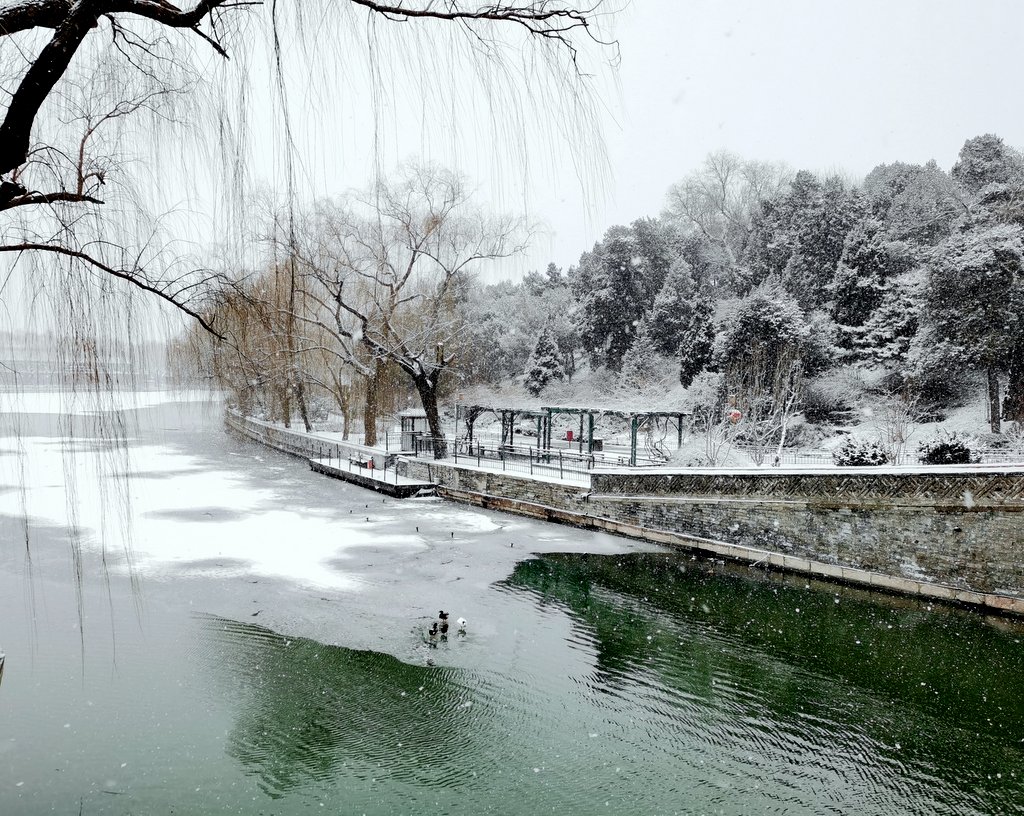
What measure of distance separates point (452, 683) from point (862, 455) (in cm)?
1327

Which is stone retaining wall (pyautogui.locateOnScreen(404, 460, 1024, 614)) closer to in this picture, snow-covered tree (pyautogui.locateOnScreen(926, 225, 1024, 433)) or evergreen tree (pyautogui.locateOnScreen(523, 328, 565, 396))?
snow-covered tree (pyautogui.locateOnScreen(926, 225, 1024, 433))

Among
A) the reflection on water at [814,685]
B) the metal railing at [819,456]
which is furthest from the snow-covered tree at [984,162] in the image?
the reflection on water at [814,685]

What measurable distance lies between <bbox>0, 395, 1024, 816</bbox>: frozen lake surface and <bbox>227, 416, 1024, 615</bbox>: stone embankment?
896mm

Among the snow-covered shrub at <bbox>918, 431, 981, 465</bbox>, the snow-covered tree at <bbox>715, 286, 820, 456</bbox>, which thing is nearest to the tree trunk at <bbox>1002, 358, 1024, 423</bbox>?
the snow-covered shrub at <bbox>918, 431, 981, 465</bbox>

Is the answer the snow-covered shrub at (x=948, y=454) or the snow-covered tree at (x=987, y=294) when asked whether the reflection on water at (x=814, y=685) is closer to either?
the snow-covered shrub at (x=948, y=454)

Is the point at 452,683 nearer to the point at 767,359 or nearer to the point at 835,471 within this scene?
the point at 835,471

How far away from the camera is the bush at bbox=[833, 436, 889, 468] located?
17109 millimetres

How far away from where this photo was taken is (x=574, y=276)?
39.8 m

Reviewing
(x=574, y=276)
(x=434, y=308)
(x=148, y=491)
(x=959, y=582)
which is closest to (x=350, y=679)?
(x=959, y=582)

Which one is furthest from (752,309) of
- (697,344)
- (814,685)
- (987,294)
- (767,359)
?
(814,685)

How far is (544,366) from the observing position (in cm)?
3697

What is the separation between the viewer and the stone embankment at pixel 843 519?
39.9ft

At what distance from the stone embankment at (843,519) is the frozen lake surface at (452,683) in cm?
90

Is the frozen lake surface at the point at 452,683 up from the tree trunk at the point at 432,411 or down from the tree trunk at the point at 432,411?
down
